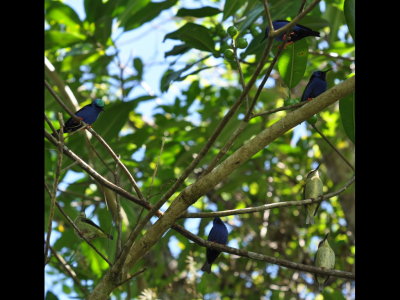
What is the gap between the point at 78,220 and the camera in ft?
8.50

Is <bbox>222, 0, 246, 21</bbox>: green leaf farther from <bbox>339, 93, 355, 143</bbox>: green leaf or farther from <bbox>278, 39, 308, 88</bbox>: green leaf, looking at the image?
<bbox>339, 93, 355, 143</bbox>: green leaf

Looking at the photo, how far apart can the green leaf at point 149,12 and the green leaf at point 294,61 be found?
1536 millimetres

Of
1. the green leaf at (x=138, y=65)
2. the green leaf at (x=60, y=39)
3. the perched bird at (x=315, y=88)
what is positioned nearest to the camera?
the perched bird at (x=315, y=88)

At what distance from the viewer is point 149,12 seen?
4434 millimetres

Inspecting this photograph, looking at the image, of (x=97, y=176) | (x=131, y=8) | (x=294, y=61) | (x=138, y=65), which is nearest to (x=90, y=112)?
(x=131, y=8)

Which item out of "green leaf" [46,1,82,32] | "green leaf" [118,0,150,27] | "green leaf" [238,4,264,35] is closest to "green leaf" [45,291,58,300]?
"green leaf" [238,4,264,35]

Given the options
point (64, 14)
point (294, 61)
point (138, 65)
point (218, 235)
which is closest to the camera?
point (294, 61)

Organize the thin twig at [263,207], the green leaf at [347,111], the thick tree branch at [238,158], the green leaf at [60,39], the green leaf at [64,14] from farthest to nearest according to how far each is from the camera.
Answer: the green leaf at [64,14] < the green leaf at [60,39] < the green leaf at [347,111] < the thin twig at [263,207] < the thick tree branch at [238,158]

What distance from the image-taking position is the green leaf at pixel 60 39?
461cm

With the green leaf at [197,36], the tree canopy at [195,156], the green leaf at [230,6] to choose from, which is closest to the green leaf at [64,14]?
the tree canopy at [195,156]

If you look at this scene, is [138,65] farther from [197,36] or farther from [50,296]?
[50,296]

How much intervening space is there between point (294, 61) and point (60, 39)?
7.40 ft

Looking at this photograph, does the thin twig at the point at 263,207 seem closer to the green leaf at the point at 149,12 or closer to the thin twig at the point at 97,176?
the thin twig at the point at 97,176
